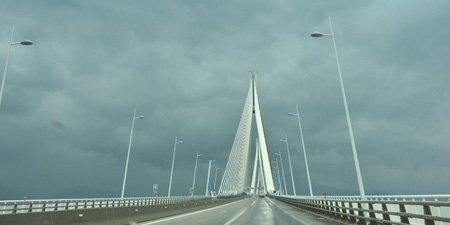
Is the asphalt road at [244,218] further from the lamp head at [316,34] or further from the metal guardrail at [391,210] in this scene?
the lamp head at [316,34]

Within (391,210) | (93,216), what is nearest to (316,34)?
(391,210)

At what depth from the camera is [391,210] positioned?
1241cm

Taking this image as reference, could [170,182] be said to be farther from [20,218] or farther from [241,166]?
[20,218]

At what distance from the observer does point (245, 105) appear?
70.8m

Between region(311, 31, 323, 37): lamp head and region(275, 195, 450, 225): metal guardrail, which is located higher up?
region(311, 31, 323, 37): lamp head

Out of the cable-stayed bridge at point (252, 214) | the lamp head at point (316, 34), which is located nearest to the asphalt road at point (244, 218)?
the cable-stayed bridge at point (252, 214)

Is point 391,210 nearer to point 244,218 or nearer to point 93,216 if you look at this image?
point 244,218

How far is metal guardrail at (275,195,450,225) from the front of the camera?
7.86 m

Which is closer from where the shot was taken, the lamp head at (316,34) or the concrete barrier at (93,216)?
the concrete barrier at (93,216)

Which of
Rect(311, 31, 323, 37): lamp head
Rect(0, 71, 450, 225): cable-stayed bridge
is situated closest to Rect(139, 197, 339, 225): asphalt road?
Rect(0, 71, 450, 225): cable-stayed bridge

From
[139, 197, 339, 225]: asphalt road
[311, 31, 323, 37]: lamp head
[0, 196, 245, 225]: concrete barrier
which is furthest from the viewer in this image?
[311, 31, 323, 37]: lamp head

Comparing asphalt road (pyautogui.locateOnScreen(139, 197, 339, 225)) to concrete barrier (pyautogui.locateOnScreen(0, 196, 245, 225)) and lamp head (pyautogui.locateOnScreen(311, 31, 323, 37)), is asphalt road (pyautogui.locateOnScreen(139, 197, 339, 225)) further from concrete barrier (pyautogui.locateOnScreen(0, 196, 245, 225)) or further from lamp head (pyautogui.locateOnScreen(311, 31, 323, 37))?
lamp head (pyautogui.locateOnScreen(311, 31, 323, 37))

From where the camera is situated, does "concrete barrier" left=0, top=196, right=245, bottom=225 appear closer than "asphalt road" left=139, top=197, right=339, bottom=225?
Yes

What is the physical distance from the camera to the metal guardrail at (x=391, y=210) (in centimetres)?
786
